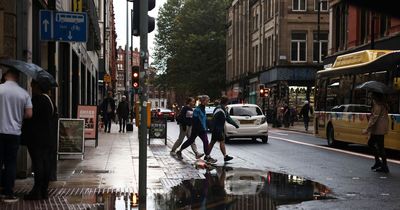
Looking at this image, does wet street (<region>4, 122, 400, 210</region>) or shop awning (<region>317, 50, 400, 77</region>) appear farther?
shop awning (<region>317, 50, 400, 77</region>)

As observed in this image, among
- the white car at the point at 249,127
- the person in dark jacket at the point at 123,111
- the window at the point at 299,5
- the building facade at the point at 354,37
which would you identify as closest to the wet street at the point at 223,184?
the white car at the point at 249,127

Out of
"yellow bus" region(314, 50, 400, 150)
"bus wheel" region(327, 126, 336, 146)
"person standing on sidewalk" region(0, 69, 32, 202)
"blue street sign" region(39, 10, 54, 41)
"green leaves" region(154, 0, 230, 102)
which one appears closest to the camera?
"person standing on sidewalk" region(0, 69, 32, 202)

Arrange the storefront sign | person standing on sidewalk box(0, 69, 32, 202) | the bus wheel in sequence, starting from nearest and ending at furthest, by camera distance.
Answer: person standing on sidewalk box(0, 69, 32, 202) < the storefront sign < the bus wheel

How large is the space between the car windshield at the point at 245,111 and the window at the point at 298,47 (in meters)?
29.5

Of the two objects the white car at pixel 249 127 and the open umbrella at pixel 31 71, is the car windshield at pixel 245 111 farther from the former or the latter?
the open umbrella at pixel 31 71

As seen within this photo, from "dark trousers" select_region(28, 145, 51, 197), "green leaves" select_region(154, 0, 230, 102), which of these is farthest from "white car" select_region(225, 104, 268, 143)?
"green leaves" select_region(154, 0, 230, 102)

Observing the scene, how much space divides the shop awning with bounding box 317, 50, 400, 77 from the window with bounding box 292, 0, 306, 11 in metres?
32.1

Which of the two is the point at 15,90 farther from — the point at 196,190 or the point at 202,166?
the point at 202,166

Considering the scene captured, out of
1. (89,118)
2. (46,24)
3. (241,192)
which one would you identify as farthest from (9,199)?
(89,118)

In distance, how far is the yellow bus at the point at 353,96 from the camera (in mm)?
15992

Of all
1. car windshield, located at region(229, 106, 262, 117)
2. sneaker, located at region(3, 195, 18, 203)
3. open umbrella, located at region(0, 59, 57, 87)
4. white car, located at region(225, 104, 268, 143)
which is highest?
open umbrella, located at region(0, 59, 57, 87)

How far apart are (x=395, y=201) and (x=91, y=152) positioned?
9.84m

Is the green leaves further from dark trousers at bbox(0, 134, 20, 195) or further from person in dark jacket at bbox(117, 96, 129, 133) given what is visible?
dark trousers at bbox(0, 134, 20, 195)

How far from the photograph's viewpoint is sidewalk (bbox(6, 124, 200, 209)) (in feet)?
26.4
